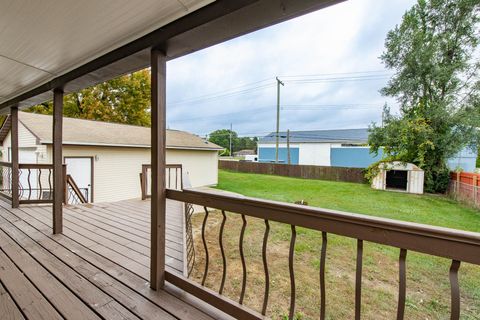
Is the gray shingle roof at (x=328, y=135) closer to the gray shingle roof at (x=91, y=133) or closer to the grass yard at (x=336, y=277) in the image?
the gray shingle roof at (x=91, y=133)

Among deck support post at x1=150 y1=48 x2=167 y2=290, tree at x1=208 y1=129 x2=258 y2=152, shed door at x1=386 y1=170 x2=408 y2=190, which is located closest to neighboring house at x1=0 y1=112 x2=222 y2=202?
deck support post at x1=150 y1=48 x2=167 y2=290

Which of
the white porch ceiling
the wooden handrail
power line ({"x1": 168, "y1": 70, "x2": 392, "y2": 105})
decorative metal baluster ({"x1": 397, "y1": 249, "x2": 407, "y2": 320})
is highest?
power line ({"x1": 168, "y1": 70, "x2": 392, "y2": 105})

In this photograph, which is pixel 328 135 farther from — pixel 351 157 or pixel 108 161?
pixel 108 161

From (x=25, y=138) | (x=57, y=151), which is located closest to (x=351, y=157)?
(x=25, y=138)

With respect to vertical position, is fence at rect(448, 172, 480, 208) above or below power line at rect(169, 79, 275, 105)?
below

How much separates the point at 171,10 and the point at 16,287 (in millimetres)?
2528

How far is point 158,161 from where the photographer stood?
199 cm

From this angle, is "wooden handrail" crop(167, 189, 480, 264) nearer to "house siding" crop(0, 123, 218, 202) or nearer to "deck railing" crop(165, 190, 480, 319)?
"deck railing" crop(165, 190, 480, 319)

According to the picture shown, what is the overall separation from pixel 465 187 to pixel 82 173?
14.7 metres

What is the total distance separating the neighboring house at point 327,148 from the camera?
879 inches

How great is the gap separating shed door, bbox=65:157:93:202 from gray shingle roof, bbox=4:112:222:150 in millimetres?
716

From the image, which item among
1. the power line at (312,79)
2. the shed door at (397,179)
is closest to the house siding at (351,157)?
the power line at (312,79)

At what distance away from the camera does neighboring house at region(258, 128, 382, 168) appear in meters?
22.3

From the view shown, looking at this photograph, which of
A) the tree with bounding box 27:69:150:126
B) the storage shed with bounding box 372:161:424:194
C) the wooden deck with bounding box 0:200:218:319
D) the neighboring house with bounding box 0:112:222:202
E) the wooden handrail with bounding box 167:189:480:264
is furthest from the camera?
the tree with bounding box 27:69:150:126
